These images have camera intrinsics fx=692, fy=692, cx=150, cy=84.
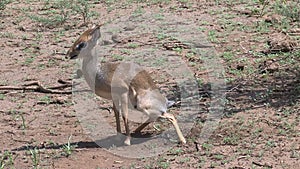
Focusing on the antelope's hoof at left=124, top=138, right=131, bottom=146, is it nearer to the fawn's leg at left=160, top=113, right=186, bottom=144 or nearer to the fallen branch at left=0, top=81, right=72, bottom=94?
the fawn's leg at left=160, top=113, right=186, bottom=144

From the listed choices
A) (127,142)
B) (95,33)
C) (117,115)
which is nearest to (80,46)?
(95,33)

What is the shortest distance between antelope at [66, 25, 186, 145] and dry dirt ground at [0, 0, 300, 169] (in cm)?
35

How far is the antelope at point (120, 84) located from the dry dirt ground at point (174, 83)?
14.0 inches

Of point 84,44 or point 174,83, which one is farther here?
point 174,83

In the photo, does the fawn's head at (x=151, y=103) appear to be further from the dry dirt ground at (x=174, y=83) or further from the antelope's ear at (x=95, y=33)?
the antelope's ear at (x=95, y=33)

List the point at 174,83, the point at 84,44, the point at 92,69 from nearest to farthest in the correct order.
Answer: the point at 84,44 < the point at 92,69 < the point at 174,83

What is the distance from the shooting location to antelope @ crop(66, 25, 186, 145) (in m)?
6.05

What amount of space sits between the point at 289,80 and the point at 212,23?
248 cm

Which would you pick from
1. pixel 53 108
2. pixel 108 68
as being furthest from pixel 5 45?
pixel 108 68

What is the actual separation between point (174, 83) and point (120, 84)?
175 cm

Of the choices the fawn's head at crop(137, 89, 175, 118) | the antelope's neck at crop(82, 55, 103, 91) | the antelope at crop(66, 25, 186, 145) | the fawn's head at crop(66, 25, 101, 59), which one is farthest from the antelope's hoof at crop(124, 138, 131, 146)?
the fawn's head at crop(66, 25, 101, 59)

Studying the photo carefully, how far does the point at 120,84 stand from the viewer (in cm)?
606

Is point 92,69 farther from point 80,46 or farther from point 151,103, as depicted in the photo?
point 151,103

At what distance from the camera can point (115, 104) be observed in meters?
6.14
